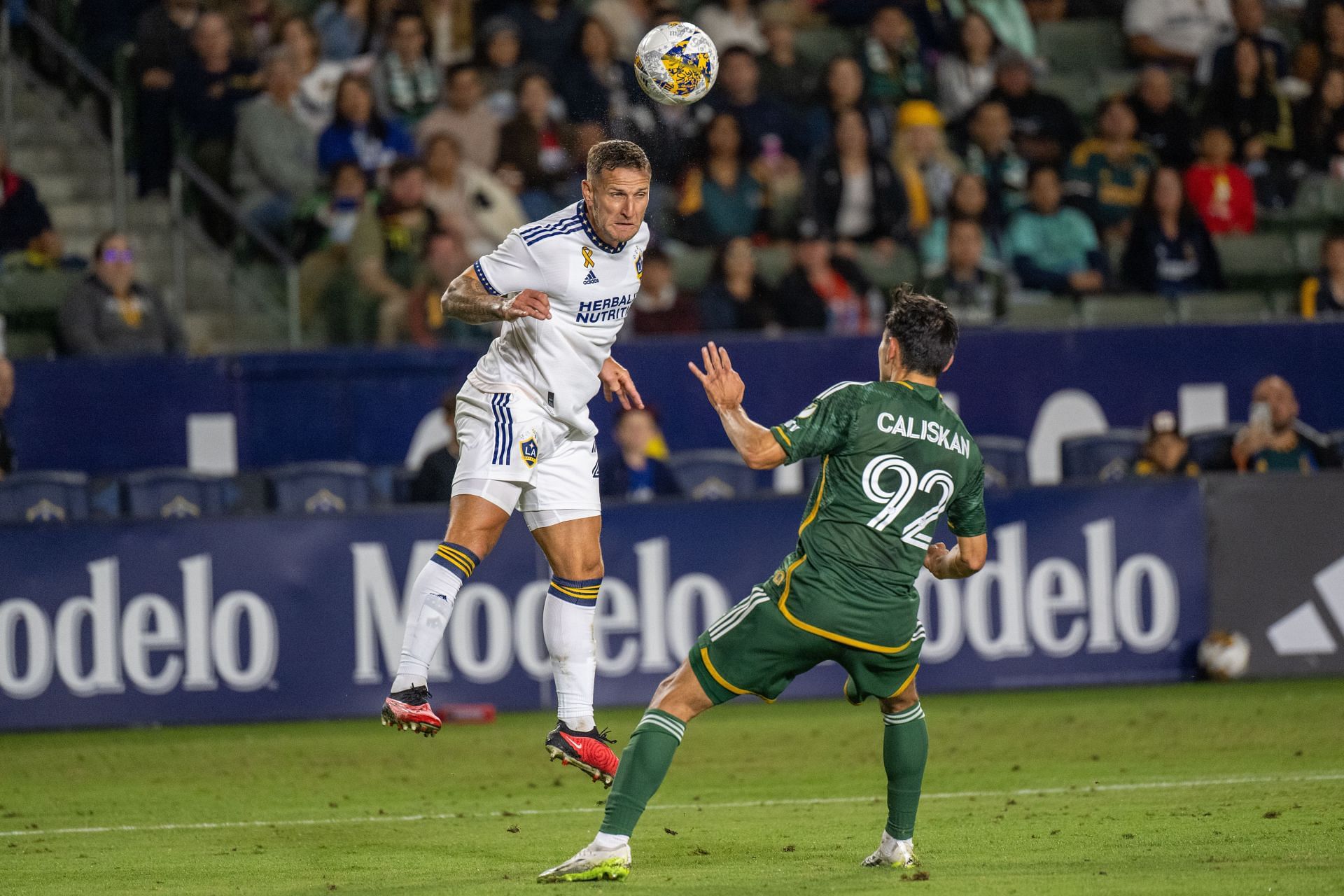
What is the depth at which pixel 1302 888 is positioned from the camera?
6.00 metres

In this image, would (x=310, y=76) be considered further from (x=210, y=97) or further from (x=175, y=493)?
(x=175, y=493)

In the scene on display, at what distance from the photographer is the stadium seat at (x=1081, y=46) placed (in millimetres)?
18344

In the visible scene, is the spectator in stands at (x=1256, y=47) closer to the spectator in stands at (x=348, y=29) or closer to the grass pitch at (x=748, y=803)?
the grass pitch at (x=748, y=803)

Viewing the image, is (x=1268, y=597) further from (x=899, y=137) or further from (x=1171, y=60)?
(x=1171, y=60)

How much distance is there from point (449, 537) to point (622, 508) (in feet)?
15.7

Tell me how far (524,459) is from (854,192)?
857 centimetres

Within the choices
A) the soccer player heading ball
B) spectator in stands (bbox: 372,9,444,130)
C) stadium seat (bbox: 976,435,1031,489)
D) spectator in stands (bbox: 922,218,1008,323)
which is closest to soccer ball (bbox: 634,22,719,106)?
the soccer player heading ball

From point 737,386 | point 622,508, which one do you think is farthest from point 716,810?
point 622,508

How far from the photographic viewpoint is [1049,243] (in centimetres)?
1559

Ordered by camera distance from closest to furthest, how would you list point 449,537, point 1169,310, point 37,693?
point 449,537 → point 37,693 → point 1169,310

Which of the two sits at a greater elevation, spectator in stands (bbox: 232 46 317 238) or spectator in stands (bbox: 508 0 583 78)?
spectator in stands (bbox: 508 0 583 78)

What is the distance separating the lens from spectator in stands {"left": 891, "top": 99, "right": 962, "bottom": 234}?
15.7m

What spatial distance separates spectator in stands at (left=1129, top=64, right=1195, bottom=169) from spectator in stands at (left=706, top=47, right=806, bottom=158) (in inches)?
131

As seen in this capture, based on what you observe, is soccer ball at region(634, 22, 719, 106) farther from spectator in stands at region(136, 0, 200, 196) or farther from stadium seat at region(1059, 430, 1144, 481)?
spectator in stands at region(136, 0, 200, 196)
